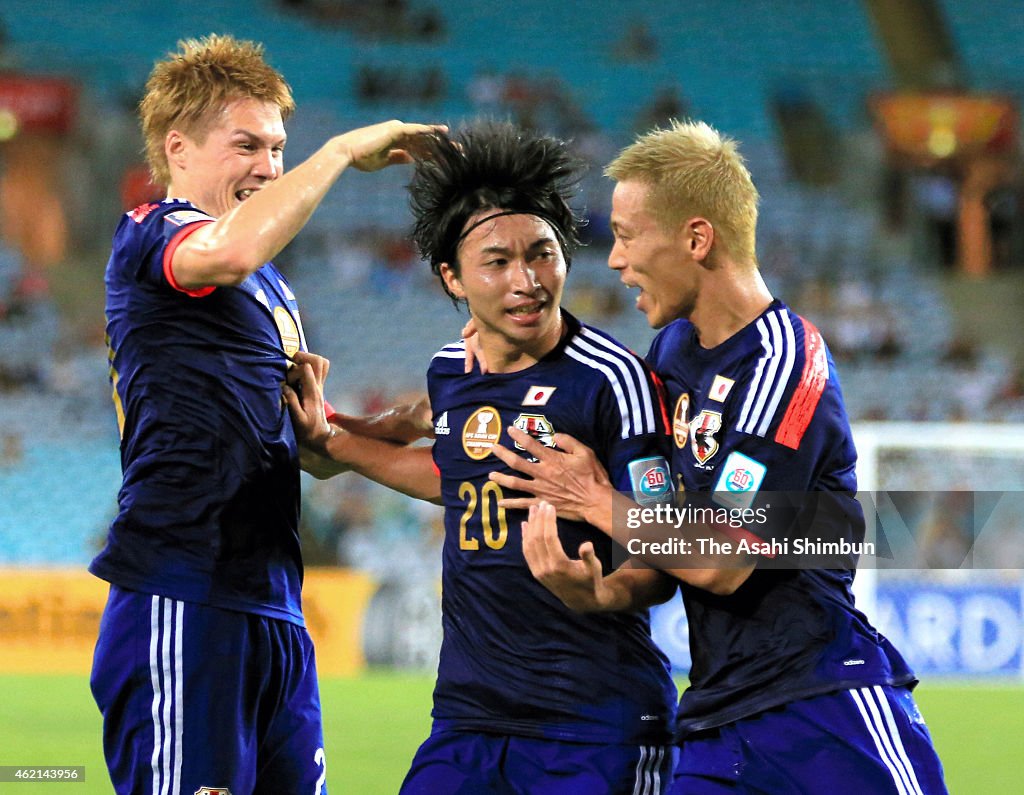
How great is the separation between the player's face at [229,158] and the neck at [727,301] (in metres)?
1.33

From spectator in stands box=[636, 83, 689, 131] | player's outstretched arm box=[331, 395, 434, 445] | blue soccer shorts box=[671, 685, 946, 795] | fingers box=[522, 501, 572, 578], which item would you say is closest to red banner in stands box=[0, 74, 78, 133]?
spectator in stands box=[636, 83, 689, 131]

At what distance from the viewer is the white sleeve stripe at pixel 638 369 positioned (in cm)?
373

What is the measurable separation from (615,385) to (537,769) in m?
1.02

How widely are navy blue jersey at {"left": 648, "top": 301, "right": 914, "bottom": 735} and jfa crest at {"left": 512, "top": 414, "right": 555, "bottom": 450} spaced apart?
1.15 feet

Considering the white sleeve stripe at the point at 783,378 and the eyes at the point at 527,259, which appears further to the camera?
the eyes at the point at 527,259

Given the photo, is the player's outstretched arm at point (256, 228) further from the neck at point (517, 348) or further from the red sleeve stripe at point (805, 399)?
the red sleeve stripe at point (805, 399)

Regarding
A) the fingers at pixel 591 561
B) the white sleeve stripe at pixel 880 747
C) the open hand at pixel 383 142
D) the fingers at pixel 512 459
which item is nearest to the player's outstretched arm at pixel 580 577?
the fingers at pixel 591 561

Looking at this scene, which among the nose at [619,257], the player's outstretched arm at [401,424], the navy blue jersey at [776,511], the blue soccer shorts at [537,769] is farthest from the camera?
the player's outstretched arm at [401,424]

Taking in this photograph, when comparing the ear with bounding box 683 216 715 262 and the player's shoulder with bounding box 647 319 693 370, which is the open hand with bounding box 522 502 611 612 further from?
the ear with bounding box 683 216 715 262

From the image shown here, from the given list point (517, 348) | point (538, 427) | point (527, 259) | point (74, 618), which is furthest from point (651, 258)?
point (74, 618)

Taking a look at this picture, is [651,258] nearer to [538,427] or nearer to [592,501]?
[538,427]

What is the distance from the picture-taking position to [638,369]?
380 cm

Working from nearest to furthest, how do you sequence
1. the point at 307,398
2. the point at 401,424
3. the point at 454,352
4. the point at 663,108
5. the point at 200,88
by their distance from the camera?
1. the point at 200,88
2. the point at 454,352
3. the point at 307,398
4. the point at 401,424
5. the point at 663,108

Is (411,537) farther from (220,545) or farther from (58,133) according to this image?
(220,545)
